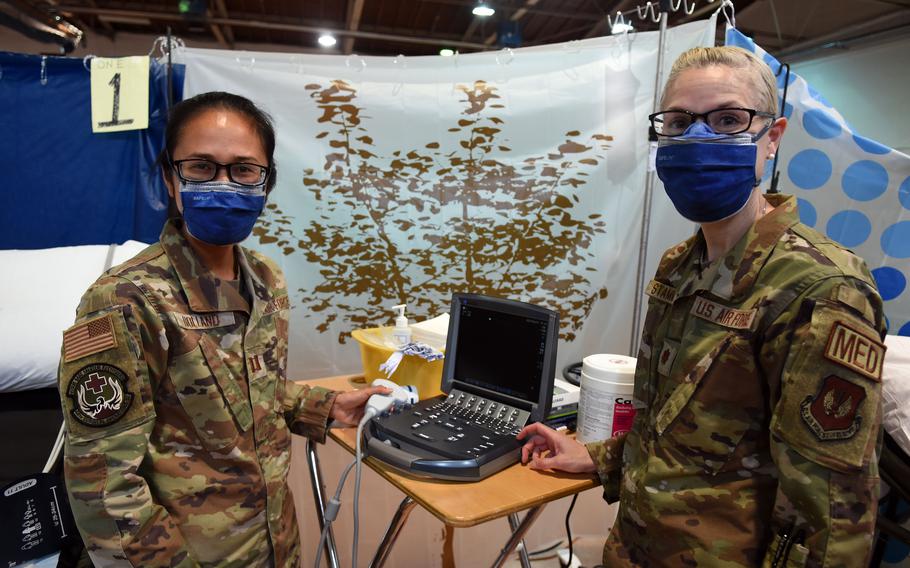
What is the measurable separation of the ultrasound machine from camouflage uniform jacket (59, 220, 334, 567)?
0.85ft

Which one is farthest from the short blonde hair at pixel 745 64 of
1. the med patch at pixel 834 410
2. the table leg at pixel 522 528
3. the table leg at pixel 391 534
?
the table leg at pixel 391 534

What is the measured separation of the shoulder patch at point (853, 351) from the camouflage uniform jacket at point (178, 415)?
957mm

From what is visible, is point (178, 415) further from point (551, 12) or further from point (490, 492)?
point (551, 12)

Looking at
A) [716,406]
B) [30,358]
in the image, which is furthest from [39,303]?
[716,406]

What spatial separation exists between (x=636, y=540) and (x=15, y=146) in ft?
8.42

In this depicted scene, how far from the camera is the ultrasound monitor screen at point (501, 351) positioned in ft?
4.25

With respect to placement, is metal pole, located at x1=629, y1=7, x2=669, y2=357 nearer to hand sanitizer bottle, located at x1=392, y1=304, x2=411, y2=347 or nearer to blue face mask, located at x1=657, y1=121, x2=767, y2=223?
hand sanitizer bottle, located at x1=392, y1=304, x2=411, y2=347

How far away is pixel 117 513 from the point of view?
896mm

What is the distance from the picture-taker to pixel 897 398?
4.47ft

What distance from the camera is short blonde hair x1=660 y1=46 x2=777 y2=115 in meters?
0.95

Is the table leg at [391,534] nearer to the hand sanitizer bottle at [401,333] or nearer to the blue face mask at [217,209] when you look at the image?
the hand sanitizer bottle at [401,333]

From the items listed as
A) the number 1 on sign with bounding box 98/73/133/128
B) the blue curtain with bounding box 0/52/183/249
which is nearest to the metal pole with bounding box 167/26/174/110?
the blue curtain with bounding box 0/52/183/249

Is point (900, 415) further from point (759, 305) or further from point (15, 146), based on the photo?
point (15, 146)

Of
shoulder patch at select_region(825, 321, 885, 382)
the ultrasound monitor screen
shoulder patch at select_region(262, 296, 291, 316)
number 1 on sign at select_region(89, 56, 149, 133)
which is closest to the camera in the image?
shoulder patch at select_region(825, 321, 885, 382)
